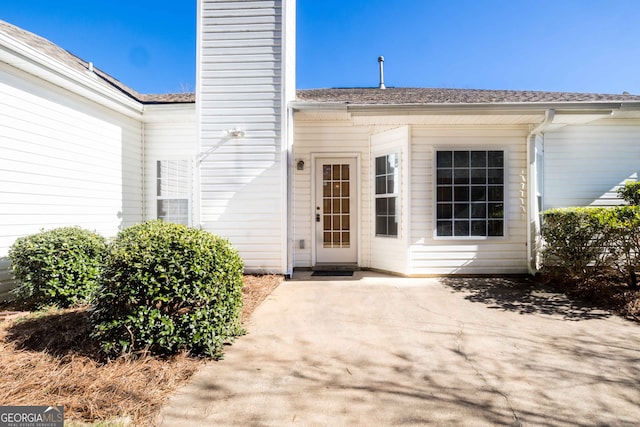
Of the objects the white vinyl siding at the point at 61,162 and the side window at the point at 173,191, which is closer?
the white vinyl siding at the point at 61,162

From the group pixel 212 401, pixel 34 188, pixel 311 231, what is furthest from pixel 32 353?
pixel 311 231

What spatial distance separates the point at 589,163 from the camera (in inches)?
256

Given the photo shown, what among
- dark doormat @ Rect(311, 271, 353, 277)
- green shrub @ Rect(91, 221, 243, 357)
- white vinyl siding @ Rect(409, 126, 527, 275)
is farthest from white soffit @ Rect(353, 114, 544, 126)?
green shrub @ Rect(91, 221, 243, 357)

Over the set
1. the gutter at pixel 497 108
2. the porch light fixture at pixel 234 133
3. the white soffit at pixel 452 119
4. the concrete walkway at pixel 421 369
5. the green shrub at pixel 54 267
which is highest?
the gutter at pixel 497 108

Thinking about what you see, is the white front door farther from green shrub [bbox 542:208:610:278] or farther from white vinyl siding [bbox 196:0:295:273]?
green shrub [bbox 542:208:610:278]

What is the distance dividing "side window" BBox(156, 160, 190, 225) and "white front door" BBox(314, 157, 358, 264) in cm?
307

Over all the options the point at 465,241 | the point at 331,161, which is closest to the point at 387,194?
the point at 331,161

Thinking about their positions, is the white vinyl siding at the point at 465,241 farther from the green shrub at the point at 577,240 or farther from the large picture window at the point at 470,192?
the green shrub at the point at 577,240

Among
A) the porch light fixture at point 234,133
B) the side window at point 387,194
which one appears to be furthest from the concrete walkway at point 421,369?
the porch light fixture at point 234,133

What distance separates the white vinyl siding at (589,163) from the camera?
21.2 ft

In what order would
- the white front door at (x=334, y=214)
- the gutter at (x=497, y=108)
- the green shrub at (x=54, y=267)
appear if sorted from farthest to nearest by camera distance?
the white front door at (x=334, y=214) → the gutter at (x=497, y=108) → the green shrub at (x=54, y=267)

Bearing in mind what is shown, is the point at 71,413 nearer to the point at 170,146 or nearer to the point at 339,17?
the point at 170,146

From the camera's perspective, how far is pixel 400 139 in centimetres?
619

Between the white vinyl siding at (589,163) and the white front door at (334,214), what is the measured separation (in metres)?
3.88
